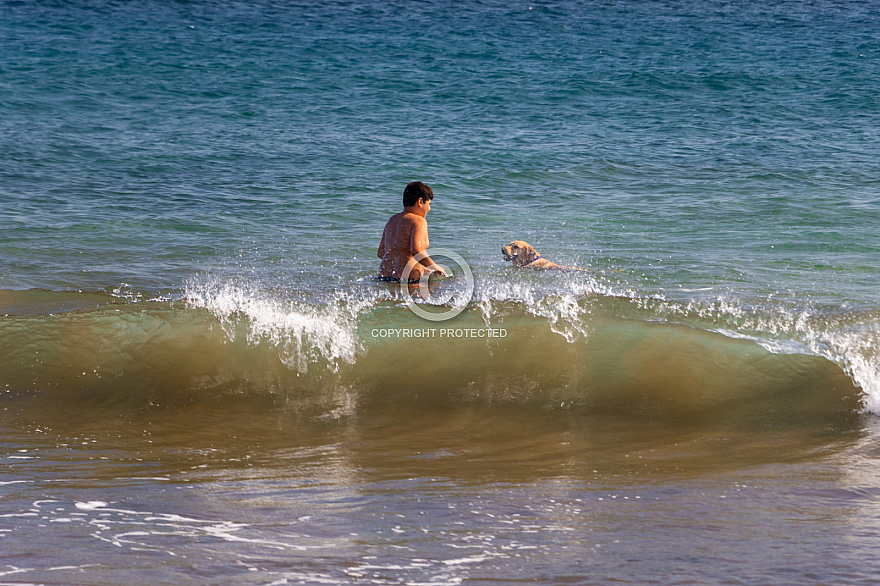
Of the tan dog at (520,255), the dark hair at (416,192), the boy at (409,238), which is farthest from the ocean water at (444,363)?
the dark hair at (416,192)

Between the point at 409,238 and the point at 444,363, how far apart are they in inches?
85.1

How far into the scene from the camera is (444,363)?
19.1 ft

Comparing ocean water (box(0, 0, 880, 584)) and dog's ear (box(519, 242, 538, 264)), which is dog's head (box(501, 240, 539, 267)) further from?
ocean water (box(0, 0, 880, 584))

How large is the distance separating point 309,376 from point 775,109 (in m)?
21.0

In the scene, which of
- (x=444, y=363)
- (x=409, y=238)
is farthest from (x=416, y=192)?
(x=444, y=363)

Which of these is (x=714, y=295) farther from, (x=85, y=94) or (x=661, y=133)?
(x=85, y=94)

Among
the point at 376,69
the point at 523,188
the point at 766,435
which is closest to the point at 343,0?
the point at 376,69

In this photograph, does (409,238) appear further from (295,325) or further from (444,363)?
(444,363)

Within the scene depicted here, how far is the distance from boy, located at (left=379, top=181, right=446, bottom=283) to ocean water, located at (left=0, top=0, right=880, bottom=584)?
524 millimetres

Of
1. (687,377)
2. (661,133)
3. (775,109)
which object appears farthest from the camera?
(775,109)

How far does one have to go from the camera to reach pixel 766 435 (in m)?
4.76

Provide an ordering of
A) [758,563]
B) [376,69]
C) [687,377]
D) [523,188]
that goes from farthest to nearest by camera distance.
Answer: [376,69] < [523,188] < [687,377] < [758,563]

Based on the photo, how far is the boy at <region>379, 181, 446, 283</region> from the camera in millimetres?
7531

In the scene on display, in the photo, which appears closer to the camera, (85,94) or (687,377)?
(687,377)
